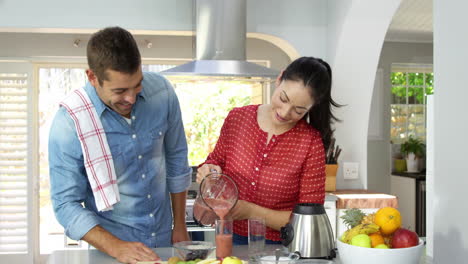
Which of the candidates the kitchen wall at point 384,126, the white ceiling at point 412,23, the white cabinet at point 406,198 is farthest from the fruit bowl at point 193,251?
the kitchen wall at point 384,126

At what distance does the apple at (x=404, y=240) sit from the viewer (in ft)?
4.76

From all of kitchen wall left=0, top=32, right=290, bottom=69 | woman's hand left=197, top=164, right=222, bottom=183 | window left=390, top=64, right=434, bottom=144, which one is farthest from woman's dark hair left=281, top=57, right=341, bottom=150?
window left=390, top=64, right=434, bottom=144

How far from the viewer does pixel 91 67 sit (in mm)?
1701

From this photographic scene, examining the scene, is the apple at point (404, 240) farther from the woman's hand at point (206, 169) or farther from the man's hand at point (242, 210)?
the woman's hand at point (206, 169)

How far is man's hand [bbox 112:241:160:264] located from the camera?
1667 millimetres

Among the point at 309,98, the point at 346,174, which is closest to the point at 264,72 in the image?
the point at 346,174

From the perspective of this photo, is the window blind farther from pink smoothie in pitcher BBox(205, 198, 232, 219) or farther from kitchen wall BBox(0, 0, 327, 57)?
pink smoothie in pitcher BBox(205, 198, 232, 219)

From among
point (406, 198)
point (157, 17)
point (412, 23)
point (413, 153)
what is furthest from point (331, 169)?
point (413, 153)

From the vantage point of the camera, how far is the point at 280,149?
2.01 metres

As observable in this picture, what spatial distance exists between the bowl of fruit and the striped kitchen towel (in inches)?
30.1

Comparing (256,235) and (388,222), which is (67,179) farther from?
(388,222)

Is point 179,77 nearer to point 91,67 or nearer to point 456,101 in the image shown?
point 91,67

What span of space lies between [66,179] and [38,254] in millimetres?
4374

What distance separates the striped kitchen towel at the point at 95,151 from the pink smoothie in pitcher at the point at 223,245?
0.40 meters
